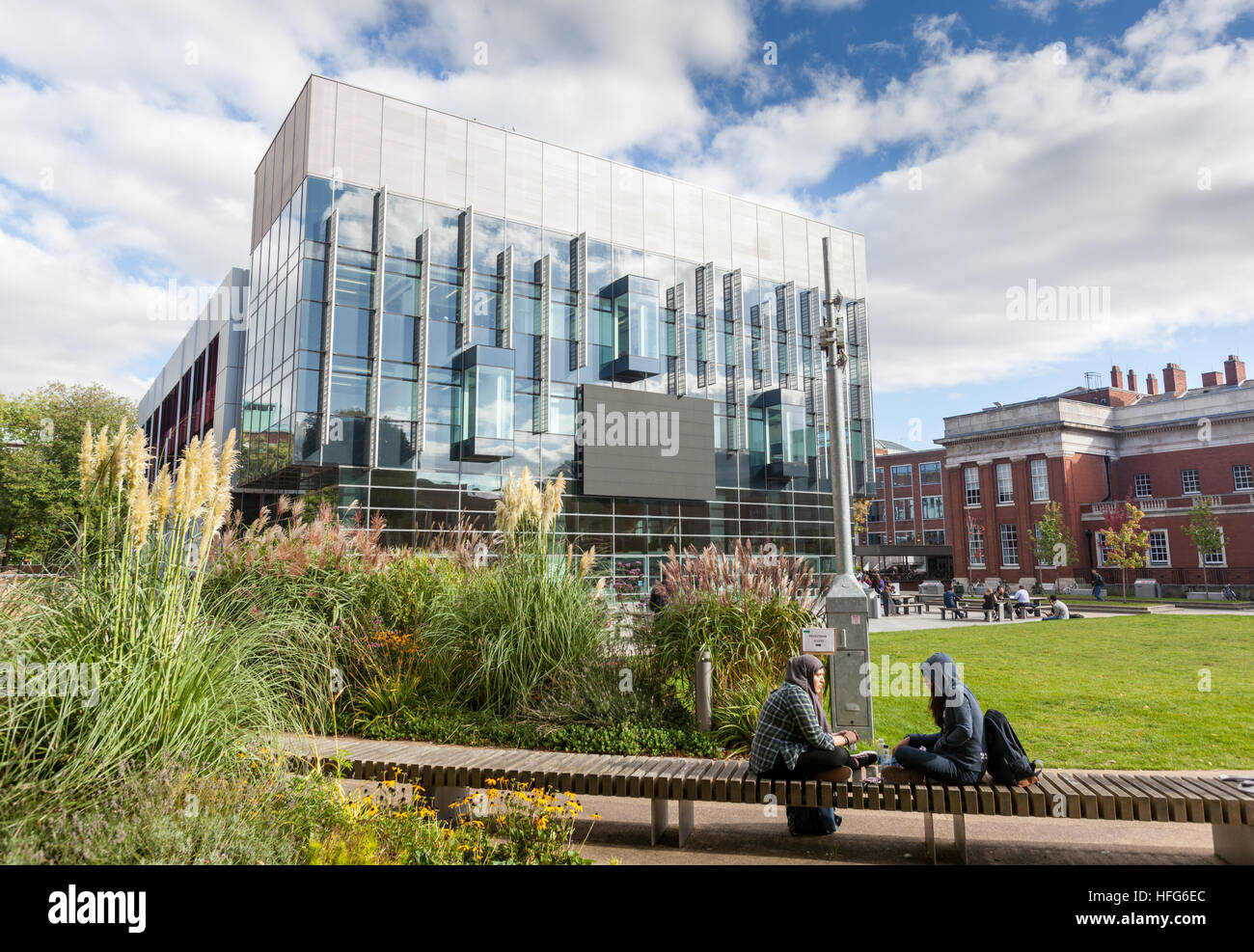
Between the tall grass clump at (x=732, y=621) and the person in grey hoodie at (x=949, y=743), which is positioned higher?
the tall grass clump at (x=732, y=621)

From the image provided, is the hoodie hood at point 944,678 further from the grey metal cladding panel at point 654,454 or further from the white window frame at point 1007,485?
the white window frame at point 1007,485

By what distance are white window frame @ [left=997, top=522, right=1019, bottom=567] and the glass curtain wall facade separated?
20773 mm

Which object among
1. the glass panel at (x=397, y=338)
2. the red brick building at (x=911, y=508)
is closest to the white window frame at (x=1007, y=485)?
the red brick building at (x=911, y=508)

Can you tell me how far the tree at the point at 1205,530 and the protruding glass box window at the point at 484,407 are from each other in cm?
3532

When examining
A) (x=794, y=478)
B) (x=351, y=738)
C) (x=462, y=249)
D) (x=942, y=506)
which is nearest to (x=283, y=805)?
(x=351, y=738)

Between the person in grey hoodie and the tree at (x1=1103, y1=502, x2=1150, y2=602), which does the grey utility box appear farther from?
the tree at (x1=1103, y1=502, x2=1150, y2=602)

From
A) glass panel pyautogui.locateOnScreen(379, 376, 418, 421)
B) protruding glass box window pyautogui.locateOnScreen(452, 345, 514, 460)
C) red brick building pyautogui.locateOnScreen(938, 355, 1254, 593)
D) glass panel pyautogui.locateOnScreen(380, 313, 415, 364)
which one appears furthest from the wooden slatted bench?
red brick building pyautogui.locateOnScreen(938, 355, 1254, 593)

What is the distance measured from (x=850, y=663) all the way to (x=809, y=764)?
151 cm

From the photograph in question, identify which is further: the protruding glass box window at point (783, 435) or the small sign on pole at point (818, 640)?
the protruding glass box window at point (783, 435)

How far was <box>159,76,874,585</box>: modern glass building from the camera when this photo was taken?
24.5m

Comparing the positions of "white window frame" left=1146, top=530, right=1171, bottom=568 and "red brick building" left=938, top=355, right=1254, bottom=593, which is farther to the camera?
"white window frame" left=1146, top=530, right=1171, bottom=568

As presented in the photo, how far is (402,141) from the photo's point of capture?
26.2 meters

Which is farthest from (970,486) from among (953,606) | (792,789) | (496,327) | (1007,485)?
(792,789)

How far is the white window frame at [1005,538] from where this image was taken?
49397mm
